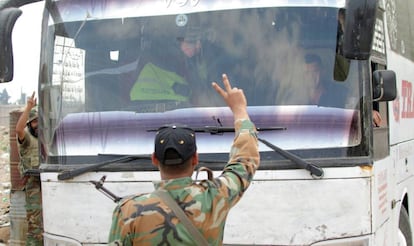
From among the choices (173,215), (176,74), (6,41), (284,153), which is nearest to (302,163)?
(284,153)

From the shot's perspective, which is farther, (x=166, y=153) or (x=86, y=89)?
(x=86, y=89)

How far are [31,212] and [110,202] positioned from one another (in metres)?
2.92

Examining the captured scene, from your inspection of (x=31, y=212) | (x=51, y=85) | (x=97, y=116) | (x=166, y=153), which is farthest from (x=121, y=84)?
(x=31, y=212)

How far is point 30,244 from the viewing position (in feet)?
22.2

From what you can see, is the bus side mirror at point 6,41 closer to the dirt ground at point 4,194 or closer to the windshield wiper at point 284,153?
the windshield wiper at point 284,153

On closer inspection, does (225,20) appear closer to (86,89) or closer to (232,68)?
(232,68)

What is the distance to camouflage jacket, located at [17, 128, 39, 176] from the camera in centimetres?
667

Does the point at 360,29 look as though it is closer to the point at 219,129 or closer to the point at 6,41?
the point at 219,129

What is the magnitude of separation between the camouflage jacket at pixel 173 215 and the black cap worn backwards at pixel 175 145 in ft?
0.29

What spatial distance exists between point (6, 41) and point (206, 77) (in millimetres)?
1571

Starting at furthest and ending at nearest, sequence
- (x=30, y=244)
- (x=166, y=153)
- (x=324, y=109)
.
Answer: (x=30, y=244) < (x=324, y=109) < (x=166, y=153)

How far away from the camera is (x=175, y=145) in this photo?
253 cm

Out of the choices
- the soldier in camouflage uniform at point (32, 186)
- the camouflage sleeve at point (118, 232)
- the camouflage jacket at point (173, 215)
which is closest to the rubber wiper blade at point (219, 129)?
the camouflage jacket at point (173, 215)

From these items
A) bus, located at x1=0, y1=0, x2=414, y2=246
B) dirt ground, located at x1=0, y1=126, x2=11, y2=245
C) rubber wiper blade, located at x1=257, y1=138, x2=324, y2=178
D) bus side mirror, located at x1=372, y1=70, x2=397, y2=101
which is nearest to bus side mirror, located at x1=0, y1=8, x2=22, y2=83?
bus, located at x1=0, y1=0, x2=414, y2=246
